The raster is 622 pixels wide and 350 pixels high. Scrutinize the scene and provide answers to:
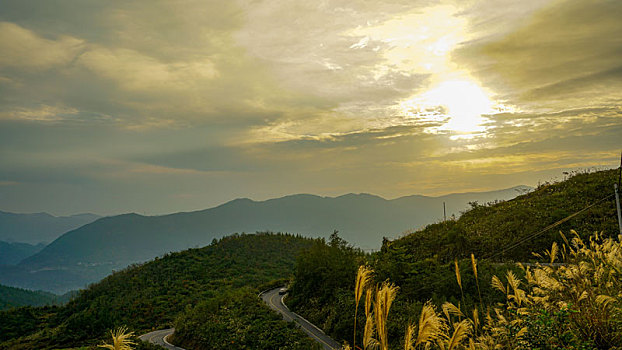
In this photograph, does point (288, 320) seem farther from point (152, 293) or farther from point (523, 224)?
point (152, 293)

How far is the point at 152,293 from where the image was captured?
59.5 metres

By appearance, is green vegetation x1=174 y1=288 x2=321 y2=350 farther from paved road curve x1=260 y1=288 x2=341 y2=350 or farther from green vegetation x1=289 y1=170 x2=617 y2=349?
green vegetation x1=289 y1=170 x2=617 y2=349

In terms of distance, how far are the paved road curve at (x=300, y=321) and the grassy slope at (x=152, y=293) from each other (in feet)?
21.7

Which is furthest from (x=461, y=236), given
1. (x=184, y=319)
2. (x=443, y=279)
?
(x=184, y=319)

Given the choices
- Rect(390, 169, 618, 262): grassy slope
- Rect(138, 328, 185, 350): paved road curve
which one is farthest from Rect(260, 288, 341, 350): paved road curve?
Rect(138, 328, 185, 350): paved road curve

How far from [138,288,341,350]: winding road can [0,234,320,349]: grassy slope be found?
615 centimetres

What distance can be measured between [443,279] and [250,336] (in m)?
13.3

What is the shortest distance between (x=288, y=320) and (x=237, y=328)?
4388mm

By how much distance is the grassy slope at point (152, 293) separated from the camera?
4466 centimetres

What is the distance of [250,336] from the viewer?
2623cm

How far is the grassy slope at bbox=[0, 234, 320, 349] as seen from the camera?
4466 cm

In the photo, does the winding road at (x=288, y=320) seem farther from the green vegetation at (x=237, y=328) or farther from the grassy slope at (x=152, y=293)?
the grassy slope at (x=152, y=293)

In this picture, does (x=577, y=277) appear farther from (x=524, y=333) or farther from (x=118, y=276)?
(x=118, y=276)

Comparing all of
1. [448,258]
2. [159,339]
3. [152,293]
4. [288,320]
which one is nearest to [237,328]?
[288,320]
